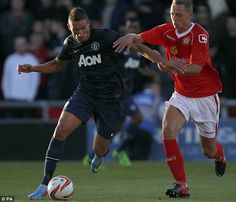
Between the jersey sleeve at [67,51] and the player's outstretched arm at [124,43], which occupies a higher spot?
the player's outstretched arm at [124,43]

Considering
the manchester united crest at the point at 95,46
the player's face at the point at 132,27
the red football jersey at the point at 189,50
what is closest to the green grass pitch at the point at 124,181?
the red football jersey at the point at 189,50

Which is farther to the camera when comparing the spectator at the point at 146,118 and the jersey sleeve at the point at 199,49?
the spectator at the point at 146,118

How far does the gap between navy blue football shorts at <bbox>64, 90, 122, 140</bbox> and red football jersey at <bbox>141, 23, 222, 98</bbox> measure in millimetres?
1258

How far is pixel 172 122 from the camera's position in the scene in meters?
10.9

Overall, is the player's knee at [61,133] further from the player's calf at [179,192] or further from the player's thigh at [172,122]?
the player's calf at [179,192]

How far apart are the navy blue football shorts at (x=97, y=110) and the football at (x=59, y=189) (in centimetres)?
143

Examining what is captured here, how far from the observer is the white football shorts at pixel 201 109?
11227mm

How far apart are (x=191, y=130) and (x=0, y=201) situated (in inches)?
360

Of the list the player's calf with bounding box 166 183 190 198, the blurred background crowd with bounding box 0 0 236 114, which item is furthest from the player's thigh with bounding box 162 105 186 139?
the blurred background crowd with bounding box 0 0 236 114

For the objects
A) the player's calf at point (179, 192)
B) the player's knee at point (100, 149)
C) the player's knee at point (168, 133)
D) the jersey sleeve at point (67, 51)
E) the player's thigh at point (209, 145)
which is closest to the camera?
the player's calf at point (179, 192)

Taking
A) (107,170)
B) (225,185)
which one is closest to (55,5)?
(107,170)

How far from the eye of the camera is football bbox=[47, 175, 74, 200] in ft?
33.5

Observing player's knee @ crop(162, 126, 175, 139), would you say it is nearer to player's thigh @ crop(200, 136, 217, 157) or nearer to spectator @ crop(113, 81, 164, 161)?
player's thigh @ crop(200, 136, 217, 157)

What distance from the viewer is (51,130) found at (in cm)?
1872
